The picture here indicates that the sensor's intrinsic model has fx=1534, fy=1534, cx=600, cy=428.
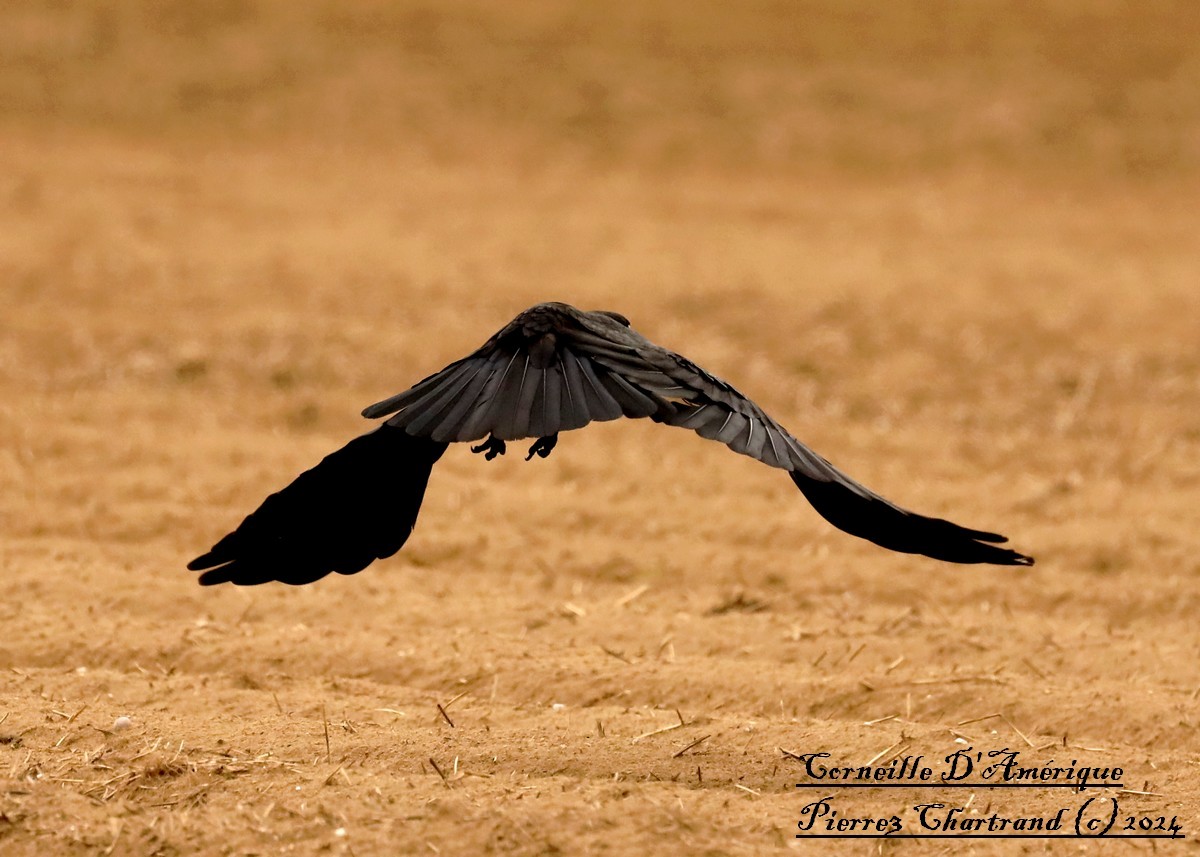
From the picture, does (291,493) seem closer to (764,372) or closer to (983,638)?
(983,638)

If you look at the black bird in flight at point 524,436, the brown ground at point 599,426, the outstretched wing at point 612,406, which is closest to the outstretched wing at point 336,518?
→ the black bird in flight at point 524,436

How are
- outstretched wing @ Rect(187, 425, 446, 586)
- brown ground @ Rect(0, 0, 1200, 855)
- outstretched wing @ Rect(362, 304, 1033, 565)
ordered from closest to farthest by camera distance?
outstretched wing @ Rect(362, 304, 1033, 565) < outstretched wing @ Rect(187, 425, 446, 586) < brown ground @ Rect(0, 0, 1200, 855)

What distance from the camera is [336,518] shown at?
446 cm

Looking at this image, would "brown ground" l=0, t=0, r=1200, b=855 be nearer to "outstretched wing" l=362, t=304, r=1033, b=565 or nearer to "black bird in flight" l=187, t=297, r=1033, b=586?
"black bird in flight" l=187, t=297, r=1033, b=586

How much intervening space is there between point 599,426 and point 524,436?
18.0 ft

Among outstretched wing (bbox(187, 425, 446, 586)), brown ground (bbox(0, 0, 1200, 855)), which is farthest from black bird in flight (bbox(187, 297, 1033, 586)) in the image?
brown ground (bbox(0, 0, 1200, 855))

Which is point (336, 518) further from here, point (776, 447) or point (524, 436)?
point (776, 447)

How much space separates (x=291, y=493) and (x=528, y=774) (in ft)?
3.52

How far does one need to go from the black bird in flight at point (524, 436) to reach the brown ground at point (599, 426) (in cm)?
66

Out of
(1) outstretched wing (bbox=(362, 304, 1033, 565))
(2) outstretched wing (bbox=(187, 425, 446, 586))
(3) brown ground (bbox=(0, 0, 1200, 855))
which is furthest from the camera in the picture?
(3) brown ground (bbox=(0, 0, 1200, 855))

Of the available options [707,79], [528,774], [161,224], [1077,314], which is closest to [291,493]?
[528,774]

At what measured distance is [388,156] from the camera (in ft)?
52.9

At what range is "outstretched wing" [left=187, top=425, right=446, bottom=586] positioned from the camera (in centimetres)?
438

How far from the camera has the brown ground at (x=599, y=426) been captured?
4.68m
